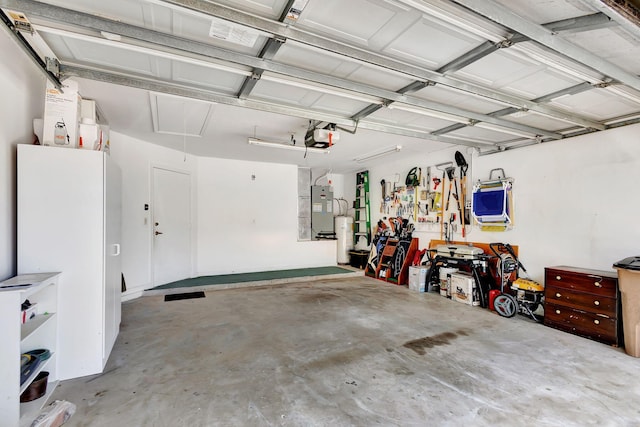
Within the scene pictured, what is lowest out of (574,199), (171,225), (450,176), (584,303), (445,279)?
(445,279)

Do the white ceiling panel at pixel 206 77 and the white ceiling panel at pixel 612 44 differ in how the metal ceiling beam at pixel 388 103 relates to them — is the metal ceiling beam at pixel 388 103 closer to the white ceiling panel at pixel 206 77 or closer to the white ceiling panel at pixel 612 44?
the white ceiling panel at pixel 612 44

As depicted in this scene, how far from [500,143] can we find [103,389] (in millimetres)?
5894

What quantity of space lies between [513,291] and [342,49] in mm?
4507

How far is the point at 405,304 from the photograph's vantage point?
4.78 m

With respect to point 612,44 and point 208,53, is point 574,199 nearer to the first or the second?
point 612,44

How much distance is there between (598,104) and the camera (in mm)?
3285

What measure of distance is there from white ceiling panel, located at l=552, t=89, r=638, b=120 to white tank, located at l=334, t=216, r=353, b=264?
5.44 meters

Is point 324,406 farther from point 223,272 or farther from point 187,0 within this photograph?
point 223,272

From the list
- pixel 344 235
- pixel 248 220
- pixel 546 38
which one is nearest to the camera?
pixel 546 38

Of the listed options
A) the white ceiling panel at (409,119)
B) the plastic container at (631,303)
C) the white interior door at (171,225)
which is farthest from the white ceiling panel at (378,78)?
the white interior door at (171,225)

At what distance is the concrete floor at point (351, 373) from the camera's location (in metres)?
2.08

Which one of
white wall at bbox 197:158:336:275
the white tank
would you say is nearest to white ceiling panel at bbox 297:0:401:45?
white wall at bbox 197:158:336:275

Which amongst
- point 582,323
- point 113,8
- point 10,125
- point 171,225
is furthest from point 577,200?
point 171,225

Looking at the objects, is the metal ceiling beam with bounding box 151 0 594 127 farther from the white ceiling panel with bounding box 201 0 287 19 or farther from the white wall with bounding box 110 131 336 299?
the white wall with bounding box 110 131 336 299
